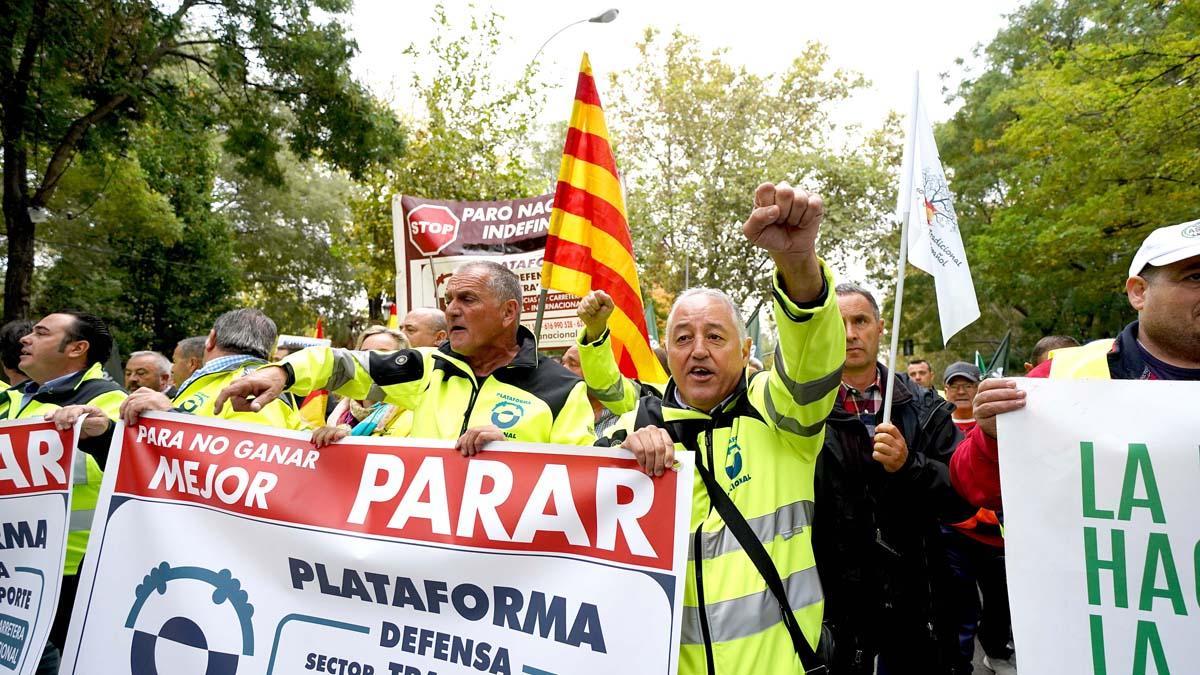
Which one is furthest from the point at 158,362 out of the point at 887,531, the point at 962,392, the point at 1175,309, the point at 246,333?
the point at 1175,309

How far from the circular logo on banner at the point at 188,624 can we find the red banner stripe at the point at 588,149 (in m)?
2.67

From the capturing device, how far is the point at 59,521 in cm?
318

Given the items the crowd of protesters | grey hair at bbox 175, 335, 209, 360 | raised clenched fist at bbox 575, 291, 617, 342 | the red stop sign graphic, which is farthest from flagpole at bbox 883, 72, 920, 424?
the red stop sign graphic

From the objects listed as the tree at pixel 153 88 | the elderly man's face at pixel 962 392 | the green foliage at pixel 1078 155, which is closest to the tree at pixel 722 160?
the green foliage at pixel 1078 155

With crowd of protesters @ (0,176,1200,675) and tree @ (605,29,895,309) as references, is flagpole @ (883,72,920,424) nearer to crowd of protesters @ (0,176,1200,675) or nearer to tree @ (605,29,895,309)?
crowd of protesters @ (0,176,1200,675)

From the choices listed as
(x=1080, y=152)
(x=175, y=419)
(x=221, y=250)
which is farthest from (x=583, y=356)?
(x=221, y=250)

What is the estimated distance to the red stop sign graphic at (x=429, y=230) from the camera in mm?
7941

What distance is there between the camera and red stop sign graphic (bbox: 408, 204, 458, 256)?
7.94m

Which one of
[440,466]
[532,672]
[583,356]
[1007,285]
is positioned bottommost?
[532,672]

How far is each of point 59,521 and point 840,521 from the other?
115 inches

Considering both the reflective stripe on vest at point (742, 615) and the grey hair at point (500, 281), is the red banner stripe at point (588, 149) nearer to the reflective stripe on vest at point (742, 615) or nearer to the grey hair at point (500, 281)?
the grey hair at point (500, 281)

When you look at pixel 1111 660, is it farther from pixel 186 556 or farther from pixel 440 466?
pixel 186 556

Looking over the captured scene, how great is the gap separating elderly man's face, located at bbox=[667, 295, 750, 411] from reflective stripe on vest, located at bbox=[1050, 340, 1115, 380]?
2.91ft

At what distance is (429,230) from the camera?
26.1ft
